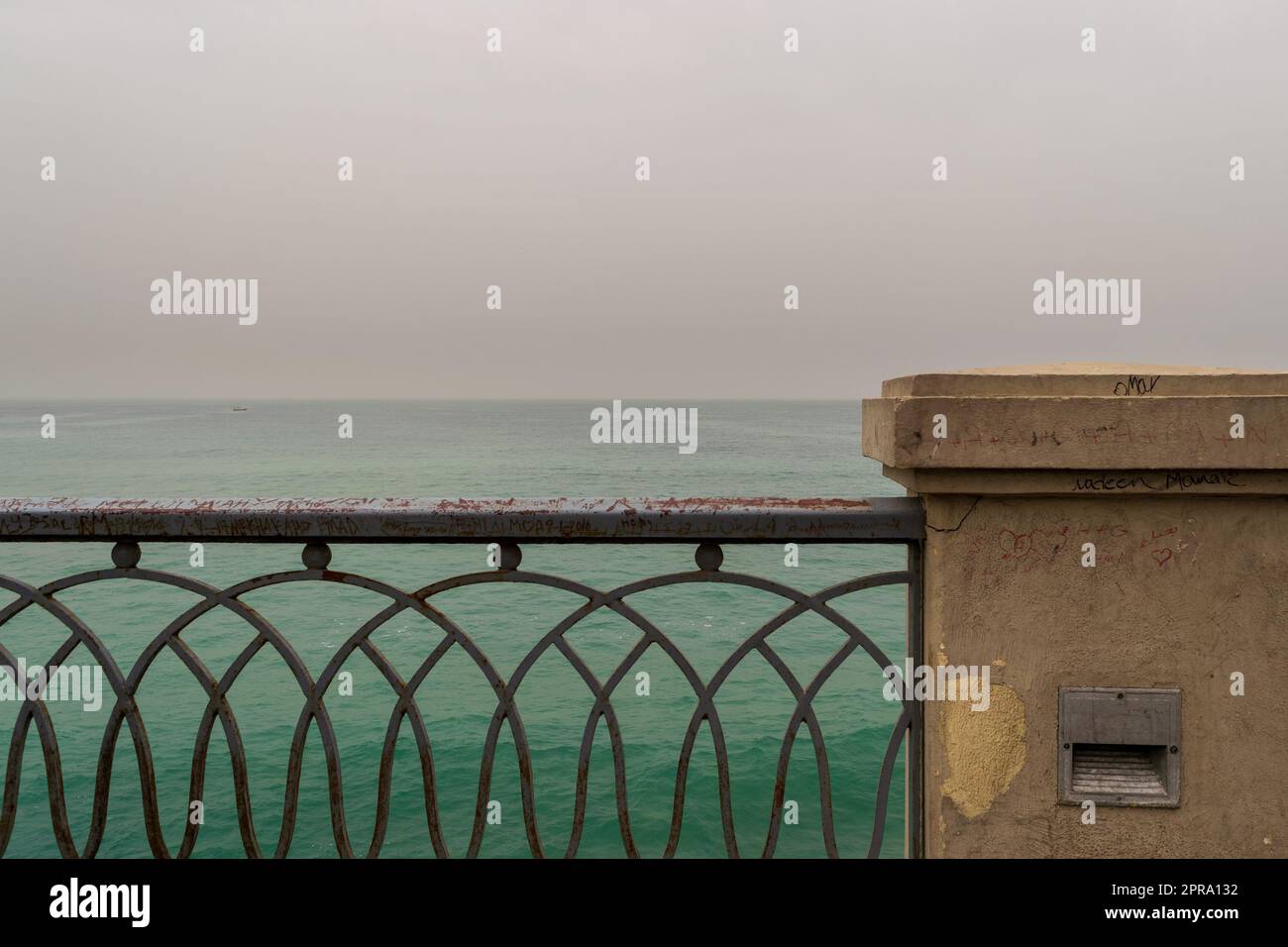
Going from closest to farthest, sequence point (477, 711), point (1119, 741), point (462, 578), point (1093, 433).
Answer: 1. point (1093, 433)
2. point (1119, 741)
3. point (462, 578)
4. point (477, 711)

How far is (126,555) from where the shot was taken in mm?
2143

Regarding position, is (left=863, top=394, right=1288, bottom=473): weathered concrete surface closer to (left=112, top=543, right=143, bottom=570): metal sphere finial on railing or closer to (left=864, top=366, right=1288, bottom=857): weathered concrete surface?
(left=864, top=366, right=1288, bottom=857): weathered concrete surface

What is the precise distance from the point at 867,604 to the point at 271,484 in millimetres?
47891

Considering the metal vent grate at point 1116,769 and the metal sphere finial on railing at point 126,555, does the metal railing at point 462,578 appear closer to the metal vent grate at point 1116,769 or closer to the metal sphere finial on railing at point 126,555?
the metal sphere finial on railing at point 126,555

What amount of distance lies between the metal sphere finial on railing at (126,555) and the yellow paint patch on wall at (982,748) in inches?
81.2

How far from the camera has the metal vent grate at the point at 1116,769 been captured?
1989 millimetres

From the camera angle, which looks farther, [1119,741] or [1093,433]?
[1119,741]

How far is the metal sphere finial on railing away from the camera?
2113 millimetres

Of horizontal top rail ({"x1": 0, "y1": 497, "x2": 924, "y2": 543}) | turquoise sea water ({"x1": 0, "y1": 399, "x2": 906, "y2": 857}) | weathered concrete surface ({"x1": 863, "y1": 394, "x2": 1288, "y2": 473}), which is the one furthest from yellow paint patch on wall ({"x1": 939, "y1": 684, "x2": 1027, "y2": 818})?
turquoise sea water ({"x1": 0, "y1": 399, "x2": 906, "y2": 857})

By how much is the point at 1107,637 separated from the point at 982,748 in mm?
394

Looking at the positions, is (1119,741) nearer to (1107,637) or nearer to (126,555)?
(1107,637)

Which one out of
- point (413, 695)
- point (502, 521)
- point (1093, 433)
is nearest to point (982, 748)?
point (1093, 433)
